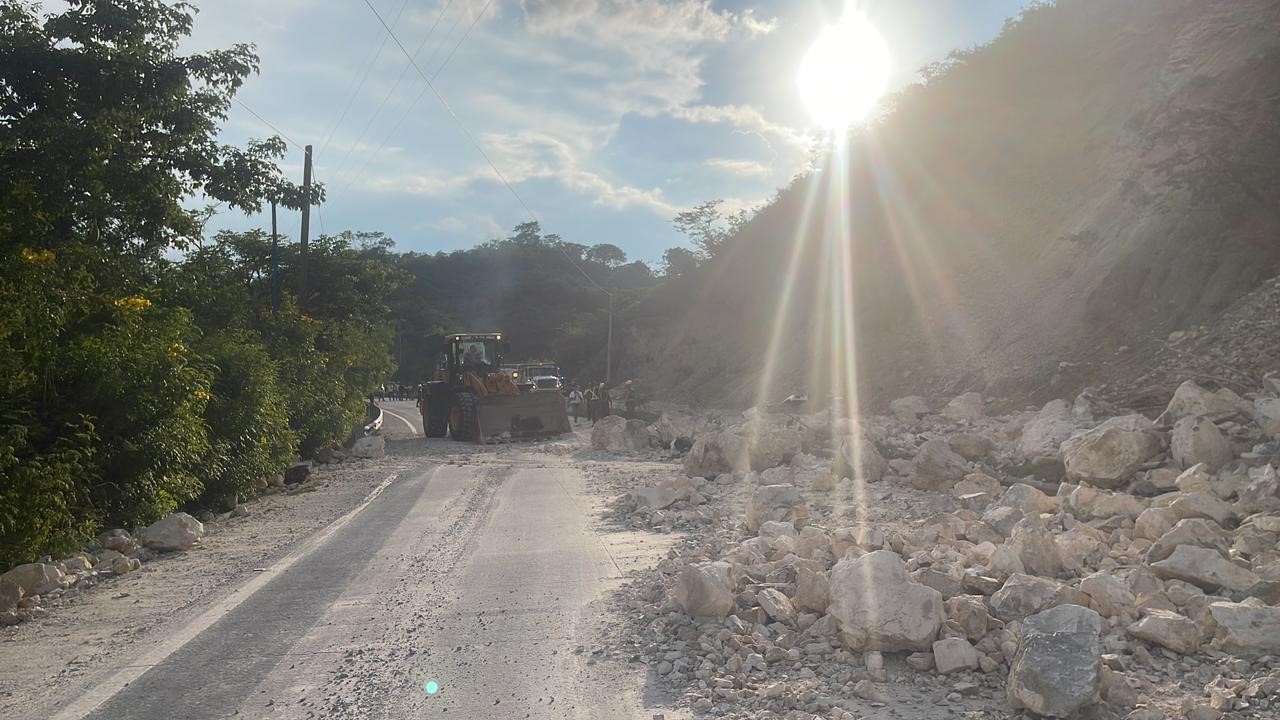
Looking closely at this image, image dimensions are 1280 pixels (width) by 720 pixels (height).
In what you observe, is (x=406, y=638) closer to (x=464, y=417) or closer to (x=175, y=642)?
(x=175, y=642)

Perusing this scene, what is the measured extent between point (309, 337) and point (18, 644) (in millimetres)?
14681

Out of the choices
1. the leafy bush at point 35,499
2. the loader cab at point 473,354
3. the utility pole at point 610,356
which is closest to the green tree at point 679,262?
the utility pole at point 610,356

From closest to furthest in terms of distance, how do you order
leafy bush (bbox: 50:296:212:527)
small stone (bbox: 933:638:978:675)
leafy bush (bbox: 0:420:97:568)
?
small stone (bbox: 933:638:978:675), leafy bush (bbox: 0:420:97:568), leafy bush (bbox: 50:296:212:527)

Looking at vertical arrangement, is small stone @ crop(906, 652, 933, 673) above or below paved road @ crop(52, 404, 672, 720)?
above

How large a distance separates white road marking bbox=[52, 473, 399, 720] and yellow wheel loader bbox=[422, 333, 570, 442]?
13.7 metres

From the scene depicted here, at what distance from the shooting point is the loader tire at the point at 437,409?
26359 millimetres

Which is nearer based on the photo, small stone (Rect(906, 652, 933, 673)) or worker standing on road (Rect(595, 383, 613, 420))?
small stone (Rect(906, 652, 933, 673))

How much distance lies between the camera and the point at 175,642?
612 centimetres

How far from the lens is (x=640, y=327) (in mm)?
54875

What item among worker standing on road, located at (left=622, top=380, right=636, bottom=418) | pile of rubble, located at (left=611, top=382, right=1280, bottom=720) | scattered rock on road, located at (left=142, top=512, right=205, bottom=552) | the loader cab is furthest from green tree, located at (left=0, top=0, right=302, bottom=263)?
worker standing on road, located at (left=622, top=380, right=636, bottom=418)

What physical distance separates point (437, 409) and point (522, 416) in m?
3.74

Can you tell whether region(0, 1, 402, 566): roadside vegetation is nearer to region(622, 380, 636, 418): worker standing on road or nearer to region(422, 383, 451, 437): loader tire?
region(422, 383, 451, 437): loader tire

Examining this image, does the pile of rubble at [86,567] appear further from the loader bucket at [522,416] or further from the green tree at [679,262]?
the green tree at [679,262]

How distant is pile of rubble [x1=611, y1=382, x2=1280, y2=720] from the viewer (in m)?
4.66
